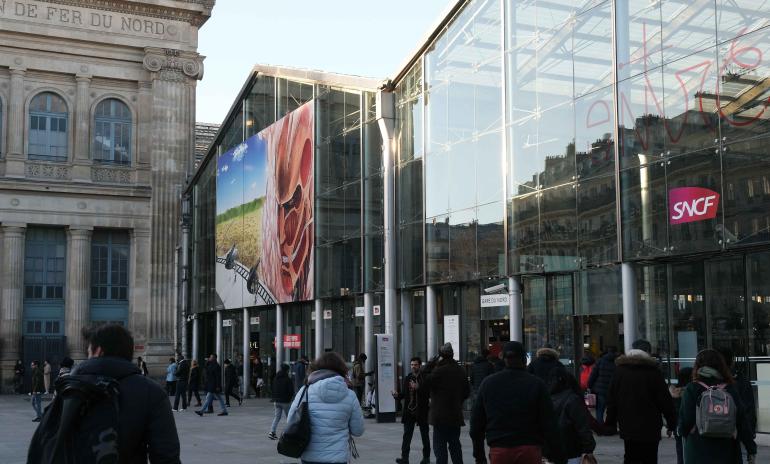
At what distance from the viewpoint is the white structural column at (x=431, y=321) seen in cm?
2594

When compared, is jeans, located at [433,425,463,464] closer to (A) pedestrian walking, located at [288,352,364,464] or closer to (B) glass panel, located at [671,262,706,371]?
(A) pedestrian walking, located at [288,352,364,464]

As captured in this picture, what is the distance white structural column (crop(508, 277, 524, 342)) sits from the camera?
22.8m

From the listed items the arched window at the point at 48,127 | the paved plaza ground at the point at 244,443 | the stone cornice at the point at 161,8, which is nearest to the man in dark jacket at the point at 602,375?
the paved plaza ground at the point at 244,443

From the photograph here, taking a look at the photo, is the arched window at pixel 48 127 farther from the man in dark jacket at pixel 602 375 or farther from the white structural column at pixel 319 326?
the man in dark jacket at pixel 602 375

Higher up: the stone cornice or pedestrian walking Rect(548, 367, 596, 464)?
the stone cornice

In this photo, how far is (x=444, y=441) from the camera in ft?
42.7

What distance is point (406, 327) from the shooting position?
2731 centimetres

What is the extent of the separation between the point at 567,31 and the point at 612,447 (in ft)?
28.4

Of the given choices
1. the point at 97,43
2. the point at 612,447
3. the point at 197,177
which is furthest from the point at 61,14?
the point at 612,447

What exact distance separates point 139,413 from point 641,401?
215 inches

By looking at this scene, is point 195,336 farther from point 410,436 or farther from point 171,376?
point 410,436

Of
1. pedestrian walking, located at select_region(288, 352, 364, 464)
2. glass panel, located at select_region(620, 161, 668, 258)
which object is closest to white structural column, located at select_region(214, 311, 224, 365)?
glass panel, located at select_region(620, 161, 668, 258)

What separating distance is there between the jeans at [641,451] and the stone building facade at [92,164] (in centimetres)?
4060

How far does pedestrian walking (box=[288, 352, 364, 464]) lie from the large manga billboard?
23545 mm
